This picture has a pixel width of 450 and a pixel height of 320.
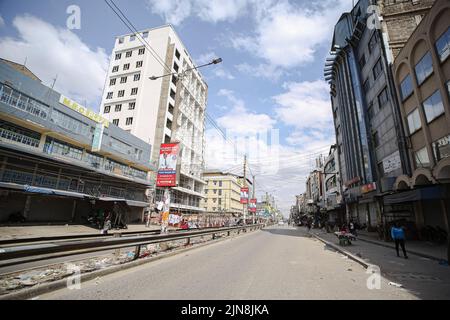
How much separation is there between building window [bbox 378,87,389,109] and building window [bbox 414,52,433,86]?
180 inches

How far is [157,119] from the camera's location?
1784 inches

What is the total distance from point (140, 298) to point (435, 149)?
791 inches

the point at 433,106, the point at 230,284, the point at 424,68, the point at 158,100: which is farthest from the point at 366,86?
the point at 158,100

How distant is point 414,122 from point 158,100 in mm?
40926

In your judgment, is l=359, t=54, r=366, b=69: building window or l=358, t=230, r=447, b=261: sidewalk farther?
l=359, t=54, r=366, b=69: building window

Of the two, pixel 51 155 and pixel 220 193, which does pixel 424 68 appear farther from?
pixel 220 193

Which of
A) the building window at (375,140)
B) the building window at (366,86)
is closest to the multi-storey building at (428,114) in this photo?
the building window at (375,140)

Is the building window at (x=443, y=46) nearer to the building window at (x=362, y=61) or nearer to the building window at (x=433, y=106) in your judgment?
the building window at (x=433, y=106)

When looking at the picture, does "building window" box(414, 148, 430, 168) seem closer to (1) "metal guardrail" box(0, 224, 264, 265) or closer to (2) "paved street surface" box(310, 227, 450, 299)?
(2) "paved street surface" box(310, 227, 450, 299)

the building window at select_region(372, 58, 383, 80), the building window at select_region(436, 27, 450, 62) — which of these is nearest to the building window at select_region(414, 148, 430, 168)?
the building window at select_region(436, 27, 450, 62)

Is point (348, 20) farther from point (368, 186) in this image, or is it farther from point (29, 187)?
point (29, 187)

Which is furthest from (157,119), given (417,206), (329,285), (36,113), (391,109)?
(329,285)

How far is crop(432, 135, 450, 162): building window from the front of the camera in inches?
579

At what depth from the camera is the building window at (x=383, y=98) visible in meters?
22.6
